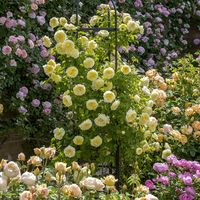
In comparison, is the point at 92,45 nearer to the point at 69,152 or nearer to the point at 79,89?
the point at 79,89

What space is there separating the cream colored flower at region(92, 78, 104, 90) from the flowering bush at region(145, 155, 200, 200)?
517mm

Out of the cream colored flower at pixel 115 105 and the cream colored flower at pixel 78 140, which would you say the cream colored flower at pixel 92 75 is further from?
the cream colored flower at pixel 78 140

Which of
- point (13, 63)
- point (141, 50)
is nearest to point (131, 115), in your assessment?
point (13, 63)

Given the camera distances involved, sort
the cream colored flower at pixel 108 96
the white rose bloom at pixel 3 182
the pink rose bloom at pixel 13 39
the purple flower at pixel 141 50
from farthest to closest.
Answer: the purple flower at pixel 141 50 → the pink rose bloom at pixel 13 39 → the cream colored flower at pixel 108 96 → the white rose bloom at pixel 3 182

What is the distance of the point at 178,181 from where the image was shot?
2994mm

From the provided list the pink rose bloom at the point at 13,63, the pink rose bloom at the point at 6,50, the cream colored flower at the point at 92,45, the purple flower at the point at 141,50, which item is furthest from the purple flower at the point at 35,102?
the purple flower at the point at 141,50

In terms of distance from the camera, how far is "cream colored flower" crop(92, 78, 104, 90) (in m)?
3.16

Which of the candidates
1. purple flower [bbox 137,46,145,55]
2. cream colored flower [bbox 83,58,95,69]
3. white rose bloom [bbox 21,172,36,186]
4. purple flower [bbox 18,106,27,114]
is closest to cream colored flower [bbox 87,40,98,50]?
cream colored flower [bbox 83,58,95,69]

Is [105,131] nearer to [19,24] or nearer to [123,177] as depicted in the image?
[123,177]

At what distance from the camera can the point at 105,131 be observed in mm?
3225

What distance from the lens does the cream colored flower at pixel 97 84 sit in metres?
3.16

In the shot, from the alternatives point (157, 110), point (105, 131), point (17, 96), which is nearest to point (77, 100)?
point (105, 131)

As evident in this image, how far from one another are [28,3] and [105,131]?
1932 mm

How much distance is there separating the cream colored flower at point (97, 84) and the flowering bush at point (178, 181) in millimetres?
517
